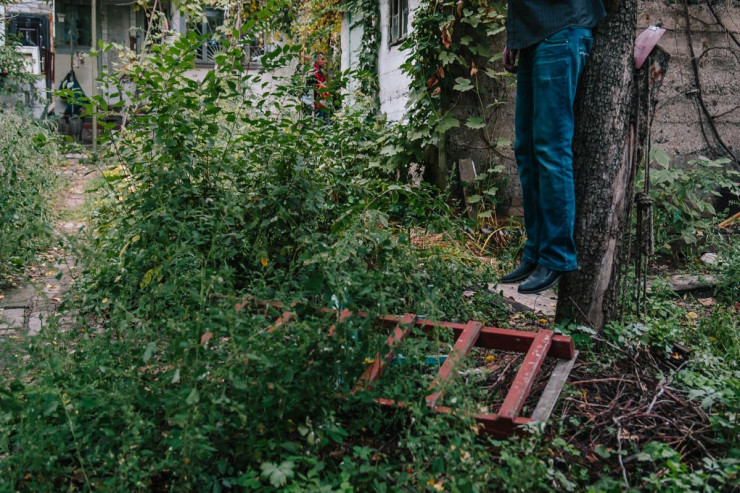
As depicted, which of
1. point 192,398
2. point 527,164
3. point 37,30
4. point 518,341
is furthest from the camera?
point 37,30

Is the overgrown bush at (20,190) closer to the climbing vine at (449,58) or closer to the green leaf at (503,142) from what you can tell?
the climbing vine at (449,58)

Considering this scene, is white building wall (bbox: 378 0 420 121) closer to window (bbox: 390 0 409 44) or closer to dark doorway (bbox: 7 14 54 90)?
window (bbox: 390 0 409 44)

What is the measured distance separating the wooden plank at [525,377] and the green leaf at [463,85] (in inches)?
143

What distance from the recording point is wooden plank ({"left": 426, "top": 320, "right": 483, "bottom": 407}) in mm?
1962

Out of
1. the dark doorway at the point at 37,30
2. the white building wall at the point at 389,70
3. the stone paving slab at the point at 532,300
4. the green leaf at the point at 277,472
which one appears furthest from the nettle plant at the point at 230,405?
the dark doorway at the point at 37,30

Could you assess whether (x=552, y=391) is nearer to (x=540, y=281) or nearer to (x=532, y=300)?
(x=540, y=281)

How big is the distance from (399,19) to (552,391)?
25.0 ft

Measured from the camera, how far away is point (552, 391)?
2332mm

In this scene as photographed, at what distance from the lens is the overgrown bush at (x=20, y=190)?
4.41 metres

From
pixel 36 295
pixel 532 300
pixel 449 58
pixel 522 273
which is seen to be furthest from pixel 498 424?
pixel 449 58

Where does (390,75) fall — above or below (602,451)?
above

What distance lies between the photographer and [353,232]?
2.69 metres

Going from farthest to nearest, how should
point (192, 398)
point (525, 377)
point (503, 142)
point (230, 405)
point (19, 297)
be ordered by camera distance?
1. point (503, 142)
2. point (19, 297)
3. point (525, 377)
4. point (230, 405)
5. point (192, 398)

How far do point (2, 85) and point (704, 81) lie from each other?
31.1 ft
